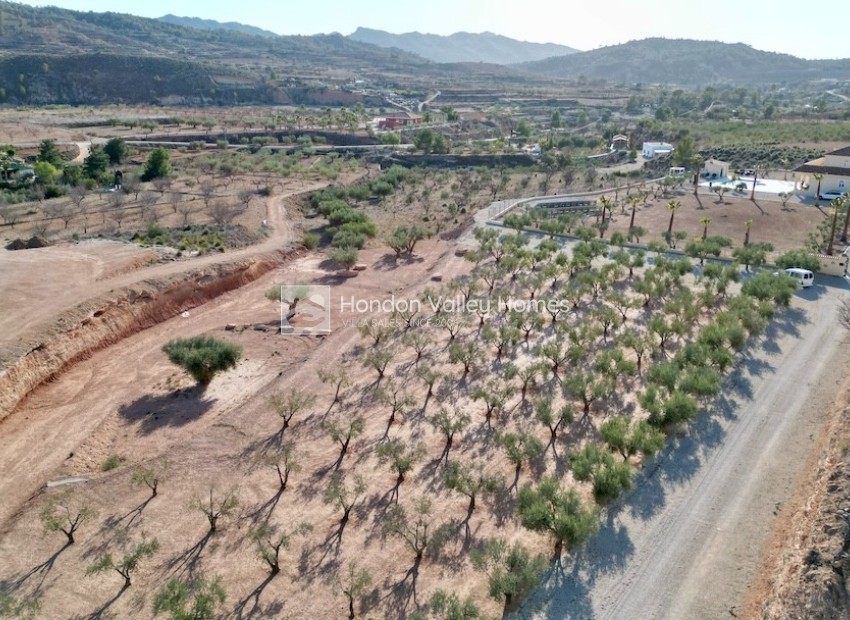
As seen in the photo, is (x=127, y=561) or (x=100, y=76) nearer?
(x=127, y=561)

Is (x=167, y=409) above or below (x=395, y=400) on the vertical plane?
below

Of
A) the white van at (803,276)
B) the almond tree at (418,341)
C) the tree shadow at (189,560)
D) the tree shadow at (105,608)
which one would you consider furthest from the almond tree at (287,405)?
the white van at (803,276)

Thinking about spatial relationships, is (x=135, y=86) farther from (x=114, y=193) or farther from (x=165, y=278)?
(x=165, y=278)

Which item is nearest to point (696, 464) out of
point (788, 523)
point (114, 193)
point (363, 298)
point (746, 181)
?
point (788, 523)

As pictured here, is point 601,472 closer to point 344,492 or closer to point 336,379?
point 344,492

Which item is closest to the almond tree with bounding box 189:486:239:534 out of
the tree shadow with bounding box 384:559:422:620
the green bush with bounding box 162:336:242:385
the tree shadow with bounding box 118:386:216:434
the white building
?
the tree shadow with bounding box 384:559:422:620

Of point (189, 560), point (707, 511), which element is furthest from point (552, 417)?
point (189, 560)

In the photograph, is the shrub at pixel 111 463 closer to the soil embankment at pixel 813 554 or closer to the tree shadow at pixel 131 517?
the tree shadow at pixel 131 517
